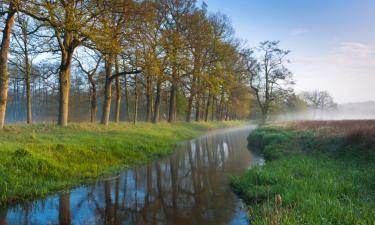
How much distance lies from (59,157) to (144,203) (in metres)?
5.19

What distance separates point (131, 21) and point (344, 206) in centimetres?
1846

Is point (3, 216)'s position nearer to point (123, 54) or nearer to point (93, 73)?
point (123, 54)

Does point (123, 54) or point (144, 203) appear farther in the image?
point (123, 54)

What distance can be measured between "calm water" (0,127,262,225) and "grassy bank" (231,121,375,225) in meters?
0.90

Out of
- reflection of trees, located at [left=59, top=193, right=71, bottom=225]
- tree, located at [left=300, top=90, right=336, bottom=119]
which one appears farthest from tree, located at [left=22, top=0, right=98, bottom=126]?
tree, located at [left=300, top=90, right=336, bottom=119]

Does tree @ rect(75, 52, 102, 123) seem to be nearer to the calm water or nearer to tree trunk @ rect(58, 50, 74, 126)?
tree trunk @ rect(58, 50, 74, 126)

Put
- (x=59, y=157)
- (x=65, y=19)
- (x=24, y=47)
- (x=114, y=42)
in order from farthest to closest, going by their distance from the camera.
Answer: (x=24, y=47) → (x=114, y=42) → (x=65, y=19) → (x=59, y=157)

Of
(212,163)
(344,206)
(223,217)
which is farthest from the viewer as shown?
(212,163)

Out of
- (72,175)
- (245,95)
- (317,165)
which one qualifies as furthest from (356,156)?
(245,95)

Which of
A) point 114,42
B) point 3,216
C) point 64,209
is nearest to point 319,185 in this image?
point 64,209

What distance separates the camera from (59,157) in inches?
519

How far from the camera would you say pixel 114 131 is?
22.4 metres

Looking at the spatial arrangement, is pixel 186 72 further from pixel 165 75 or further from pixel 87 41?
pixel 87 41

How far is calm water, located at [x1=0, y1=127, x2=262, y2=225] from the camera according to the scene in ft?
27.0
